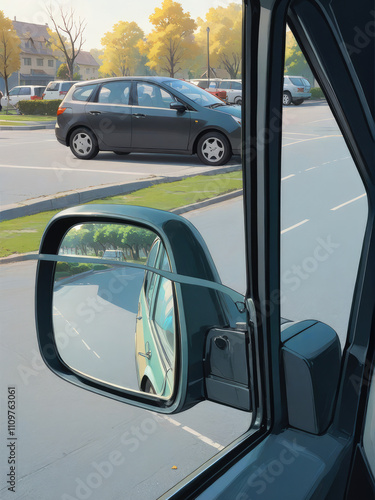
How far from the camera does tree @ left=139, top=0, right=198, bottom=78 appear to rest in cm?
118

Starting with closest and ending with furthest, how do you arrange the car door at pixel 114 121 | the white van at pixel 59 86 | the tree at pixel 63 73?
the tree at pixel 63 73
the white van at pixel 59 86
the car door at pixel 114 121

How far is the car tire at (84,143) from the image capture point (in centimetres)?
355

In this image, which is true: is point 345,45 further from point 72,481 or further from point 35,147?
point 35,147

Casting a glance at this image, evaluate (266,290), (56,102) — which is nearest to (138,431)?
(266,290)

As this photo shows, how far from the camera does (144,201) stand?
4625 mm

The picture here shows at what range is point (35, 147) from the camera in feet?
22.9

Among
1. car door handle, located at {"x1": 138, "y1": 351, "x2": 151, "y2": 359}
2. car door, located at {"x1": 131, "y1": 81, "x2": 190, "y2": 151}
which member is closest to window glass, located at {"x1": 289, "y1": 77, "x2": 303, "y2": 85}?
car door handle, located at {"x1": 138, "y1": 351, "x2": 151, "y2": 359}

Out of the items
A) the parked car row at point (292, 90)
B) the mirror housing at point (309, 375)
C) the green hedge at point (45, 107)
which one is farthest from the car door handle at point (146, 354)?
the green hedge at point (45, 107)

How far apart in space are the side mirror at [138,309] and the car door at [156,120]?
48.4 inches

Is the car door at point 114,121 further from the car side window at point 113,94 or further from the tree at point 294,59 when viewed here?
the tree at point 294,59

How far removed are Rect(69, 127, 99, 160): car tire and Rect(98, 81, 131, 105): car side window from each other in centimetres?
24

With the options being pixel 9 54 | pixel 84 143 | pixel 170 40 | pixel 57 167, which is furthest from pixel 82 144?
pixel 170 40

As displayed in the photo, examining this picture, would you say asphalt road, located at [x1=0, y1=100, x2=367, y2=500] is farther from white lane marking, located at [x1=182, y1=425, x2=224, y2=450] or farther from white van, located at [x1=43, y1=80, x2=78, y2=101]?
white van, located at [x1=43, y1=80, x2=78, y2=101]

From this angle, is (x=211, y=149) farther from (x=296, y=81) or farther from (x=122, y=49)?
(x=296, y=81)
